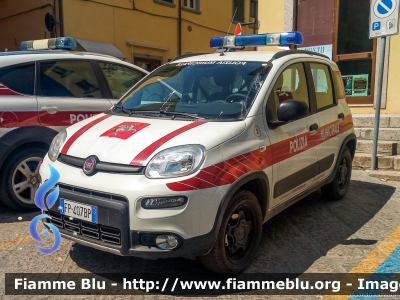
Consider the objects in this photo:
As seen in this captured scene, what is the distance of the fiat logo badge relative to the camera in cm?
286

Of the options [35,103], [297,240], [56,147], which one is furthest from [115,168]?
[35,103]

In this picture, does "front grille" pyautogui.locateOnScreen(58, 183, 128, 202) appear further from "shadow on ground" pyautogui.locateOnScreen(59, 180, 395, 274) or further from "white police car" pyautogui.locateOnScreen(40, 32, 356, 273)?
"shadow on ground" pyautogui.locateOnScreen(59, 180, 395, 274)

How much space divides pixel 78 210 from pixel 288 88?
7.40 feet

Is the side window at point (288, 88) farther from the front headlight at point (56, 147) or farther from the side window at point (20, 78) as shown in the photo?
the side window at point (20, 78)

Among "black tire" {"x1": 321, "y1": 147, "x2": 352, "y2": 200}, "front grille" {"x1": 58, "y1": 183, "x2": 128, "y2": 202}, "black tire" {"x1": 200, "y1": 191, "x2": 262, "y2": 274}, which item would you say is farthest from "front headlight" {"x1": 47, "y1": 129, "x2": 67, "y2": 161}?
"black tire" {"x1": 321, "y1": 147, "x2": 352, "y2": 200}

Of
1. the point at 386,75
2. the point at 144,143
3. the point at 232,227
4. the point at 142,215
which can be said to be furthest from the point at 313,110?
the point at 386,75

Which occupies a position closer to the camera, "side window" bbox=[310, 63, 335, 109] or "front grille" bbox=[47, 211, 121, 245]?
"front grille" bbox=[47, 211, 121, 245]

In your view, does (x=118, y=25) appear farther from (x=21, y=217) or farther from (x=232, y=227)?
(x=232, y=227)

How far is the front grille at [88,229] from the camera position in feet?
9.14

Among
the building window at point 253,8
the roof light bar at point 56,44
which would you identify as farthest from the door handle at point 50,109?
the building window at point 253,8

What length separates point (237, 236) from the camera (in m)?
3.13

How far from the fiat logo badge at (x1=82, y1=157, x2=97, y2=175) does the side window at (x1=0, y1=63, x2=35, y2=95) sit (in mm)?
1985

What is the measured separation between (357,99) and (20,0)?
9824 millimetres

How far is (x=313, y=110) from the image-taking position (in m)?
4.24
